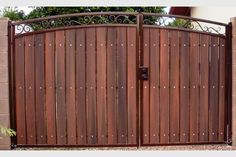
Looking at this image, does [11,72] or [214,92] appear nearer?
[11,72]

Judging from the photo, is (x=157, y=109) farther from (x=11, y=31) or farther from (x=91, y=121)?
(x=11, y=31)

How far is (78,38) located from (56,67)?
0.55m

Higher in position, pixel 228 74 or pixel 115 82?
pixel 228 74

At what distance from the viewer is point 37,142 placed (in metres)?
5.89

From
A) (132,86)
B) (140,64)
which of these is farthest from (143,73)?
(132,86)

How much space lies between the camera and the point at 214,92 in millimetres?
5957

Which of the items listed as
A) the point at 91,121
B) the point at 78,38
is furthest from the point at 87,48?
the point at 91,121

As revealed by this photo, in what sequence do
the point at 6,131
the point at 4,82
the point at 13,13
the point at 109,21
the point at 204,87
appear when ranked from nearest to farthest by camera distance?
the point at 6,131
the point at 4,82
the point at 204,87
the point at 109,21
the point at 13,13

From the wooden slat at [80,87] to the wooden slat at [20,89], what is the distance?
825 millimetres

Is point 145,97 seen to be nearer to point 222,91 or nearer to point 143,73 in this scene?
point 143,73

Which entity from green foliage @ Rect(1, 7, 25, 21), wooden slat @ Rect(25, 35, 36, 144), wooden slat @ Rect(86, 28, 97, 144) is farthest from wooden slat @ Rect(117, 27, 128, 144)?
green foliage @ Rect(1, 7, 25, 21)

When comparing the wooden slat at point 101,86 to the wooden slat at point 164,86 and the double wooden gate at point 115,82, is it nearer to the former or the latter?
the double wooden gate at point 115,82

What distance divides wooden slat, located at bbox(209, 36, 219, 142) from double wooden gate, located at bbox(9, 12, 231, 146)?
15 millimetres

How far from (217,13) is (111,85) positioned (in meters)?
3.39
